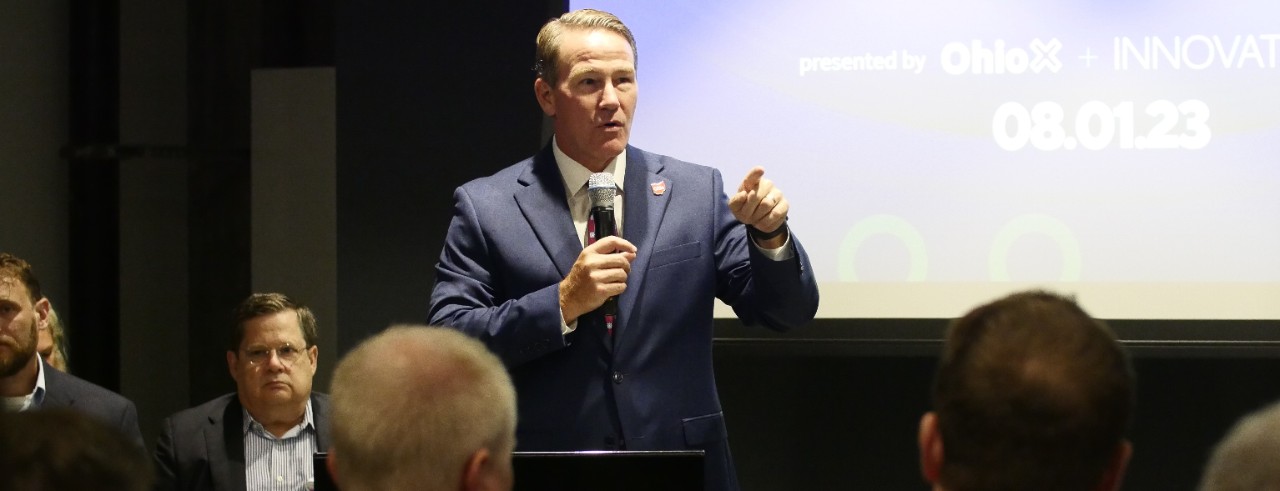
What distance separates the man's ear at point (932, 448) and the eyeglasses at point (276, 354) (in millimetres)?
2315

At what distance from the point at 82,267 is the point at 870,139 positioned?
338 cm

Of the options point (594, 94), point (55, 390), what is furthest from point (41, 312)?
point (594, 94)

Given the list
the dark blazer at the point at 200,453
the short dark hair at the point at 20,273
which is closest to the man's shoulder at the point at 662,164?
the dark blazer at the point at 200,453

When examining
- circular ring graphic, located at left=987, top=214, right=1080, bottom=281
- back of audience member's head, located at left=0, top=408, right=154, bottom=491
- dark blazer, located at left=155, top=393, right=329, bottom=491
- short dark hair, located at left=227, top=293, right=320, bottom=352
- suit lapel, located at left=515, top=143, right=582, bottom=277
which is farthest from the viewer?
circular ring graphic, located at left=987, top=214, right=1080, bottom=281

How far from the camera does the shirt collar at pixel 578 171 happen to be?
2492 millimetres

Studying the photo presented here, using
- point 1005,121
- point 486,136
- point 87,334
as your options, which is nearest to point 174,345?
point 87,334

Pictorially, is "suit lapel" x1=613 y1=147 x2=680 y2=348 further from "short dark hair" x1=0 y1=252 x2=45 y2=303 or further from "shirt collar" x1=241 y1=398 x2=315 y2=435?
"short dark hair" x1=0 y1=252 x2=45 y2=303

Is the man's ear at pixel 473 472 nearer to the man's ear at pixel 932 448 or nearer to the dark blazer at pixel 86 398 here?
the man's ear at pixel 932 448

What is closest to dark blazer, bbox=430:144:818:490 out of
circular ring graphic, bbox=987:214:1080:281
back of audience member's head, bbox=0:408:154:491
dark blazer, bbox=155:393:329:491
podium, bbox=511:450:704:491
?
podium, bbox=511:450:704:491

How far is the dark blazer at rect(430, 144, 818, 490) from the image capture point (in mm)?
2340

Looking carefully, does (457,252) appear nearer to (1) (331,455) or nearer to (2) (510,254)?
(2) (510,254)

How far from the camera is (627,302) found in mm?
2408

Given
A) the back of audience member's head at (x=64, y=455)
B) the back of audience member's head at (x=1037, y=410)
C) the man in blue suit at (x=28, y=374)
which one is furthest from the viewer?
the man in blue suit at (x=28, y=374)

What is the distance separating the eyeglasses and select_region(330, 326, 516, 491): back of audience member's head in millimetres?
2064
